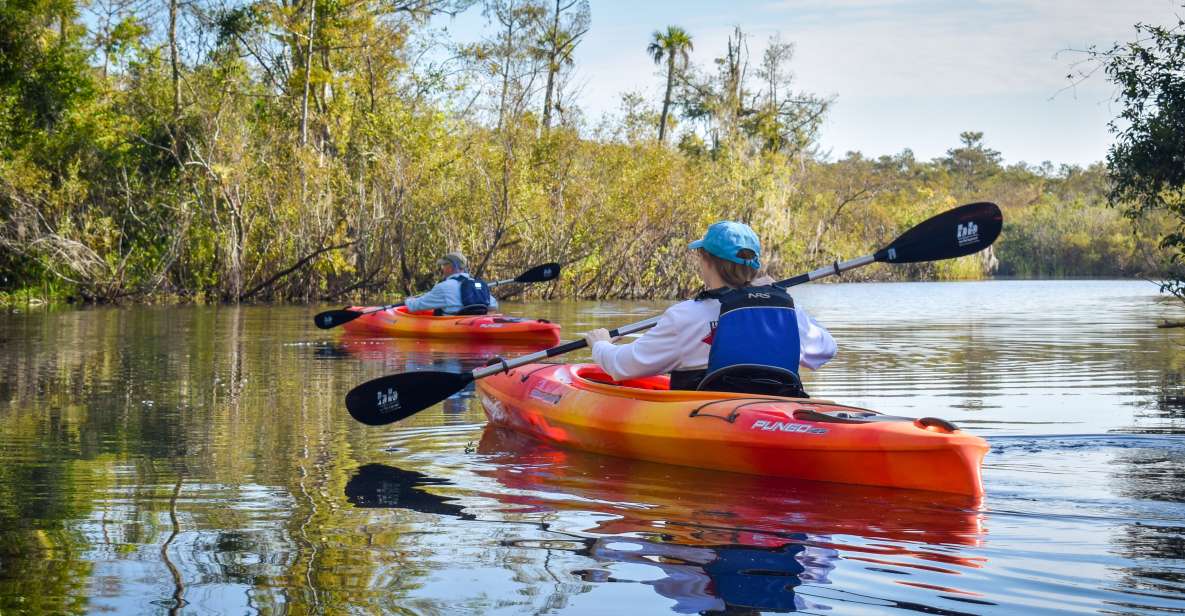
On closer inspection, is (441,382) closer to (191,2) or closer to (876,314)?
(876,314)

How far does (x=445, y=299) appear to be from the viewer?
14953mm

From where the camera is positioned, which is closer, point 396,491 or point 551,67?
point 396,491

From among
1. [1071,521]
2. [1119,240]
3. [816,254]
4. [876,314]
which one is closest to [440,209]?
[876,314]

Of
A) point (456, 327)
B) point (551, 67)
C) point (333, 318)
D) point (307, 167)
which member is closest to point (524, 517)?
point (456, 327)

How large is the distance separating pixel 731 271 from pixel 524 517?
61.0 inches

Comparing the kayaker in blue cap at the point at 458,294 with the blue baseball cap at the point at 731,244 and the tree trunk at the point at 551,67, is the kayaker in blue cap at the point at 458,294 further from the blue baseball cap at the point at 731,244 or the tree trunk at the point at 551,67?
the tree trunk at the point at 551,67

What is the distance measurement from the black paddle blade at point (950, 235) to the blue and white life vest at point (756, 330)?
2.35m

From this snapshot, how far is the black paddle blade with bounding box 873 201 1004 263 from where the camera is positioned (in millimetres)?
7895

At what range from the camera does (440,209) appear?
26.3 metres

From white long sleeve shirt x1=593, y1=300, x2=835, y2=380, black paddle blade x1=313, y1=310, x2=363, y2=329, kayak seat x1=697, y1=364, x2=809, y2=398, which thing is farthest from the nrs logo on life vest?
black paddle blade x1=313, y1=310, x2=363, y2=329

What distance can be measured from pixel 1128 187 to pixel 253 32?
1802cm

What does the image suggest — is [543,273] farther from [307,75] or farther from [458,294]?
[307,75]

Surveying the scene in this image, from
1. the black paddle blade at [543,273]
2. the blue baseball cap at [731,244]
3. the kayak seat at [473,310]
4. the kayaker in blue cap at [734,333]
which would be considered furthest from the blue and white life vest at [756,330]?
the kayak seat at [473,310]

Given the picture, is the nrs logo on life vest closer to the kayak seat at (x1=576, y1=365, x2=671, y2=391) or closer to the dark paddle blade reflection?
the dark paddle blade reflection
